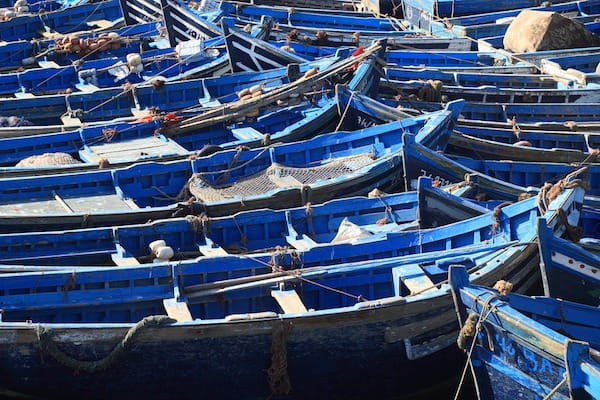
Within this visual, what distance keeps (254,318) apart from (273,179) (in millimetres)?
4746

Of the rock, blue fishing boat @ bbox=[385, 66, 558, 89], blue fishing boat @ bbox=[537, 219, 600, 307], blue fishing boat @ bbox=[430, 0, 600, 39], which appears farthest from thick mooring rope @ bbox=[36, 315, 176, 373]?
blue fishing boat @ bbox=[430, 0, 600, 39]

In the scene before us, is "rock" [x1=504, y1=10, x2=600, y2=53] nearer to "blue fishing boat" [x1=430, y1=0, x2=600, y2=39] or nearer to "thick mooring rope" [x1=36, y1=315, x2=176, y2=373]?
"blue fishing boat" [x1=430, y1=0, x2=600, y2=39]

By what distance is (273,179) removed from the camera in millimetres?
18031

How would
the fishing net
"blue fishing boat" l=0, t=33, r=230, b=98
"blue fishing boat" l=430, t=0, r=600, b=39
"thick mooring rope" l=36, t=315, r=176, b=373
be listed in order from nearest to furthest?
"thick mooring rope" l=36, t=315, r=176, b=373 → the fishing net → "blue fishing boat" l=0, t=33, r=230, b=98 → "blue fishing boat" l=430, t=0, r=600, b=39

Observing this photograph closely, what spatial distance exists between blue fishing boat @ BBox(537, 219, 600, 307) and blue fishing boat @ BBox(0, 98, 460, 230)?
14.6 feet

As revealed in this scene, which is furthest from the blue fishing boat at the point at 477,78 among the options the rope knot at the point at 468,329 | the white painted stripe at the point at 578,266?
the rope knot at the point at 468,329

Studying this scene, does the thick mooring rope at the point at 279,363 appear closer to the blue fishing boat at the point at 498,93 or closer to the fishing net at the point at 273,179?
the fishing net at the point at 273,179

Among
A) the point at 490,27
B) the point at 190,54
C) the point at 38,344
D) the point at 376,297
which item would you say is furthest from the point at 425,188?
the point at 490,27

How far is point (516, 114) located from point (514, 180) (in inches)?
116

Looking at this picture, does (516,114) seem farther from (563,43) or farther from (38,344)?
(38,344)

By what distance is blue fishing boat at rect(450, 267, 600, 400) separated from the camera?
11719 mm

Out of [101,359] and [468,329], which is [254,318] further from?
[468,329]

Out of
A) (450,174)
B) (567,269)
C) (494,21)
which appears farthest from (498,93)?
(567,269)

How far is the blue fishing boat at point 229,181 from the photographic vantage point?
55.5ft
